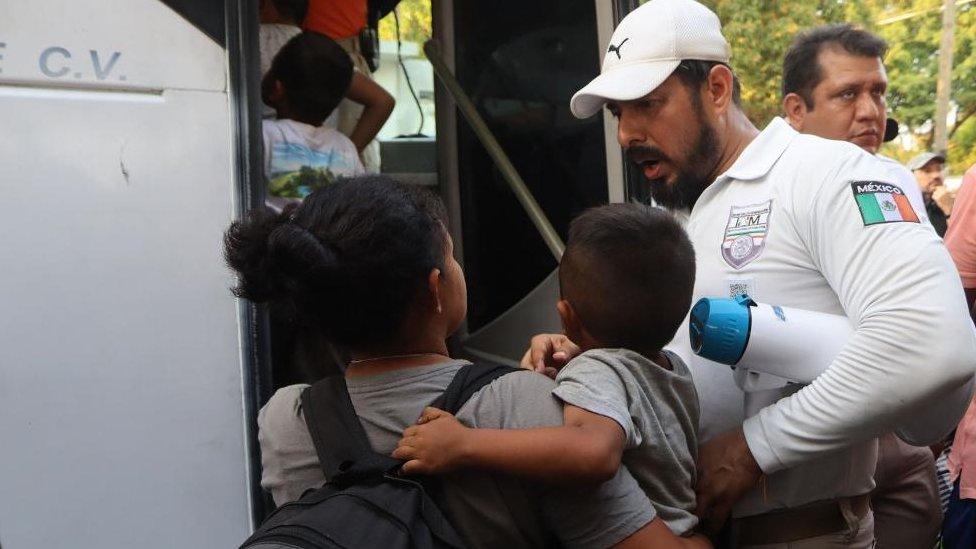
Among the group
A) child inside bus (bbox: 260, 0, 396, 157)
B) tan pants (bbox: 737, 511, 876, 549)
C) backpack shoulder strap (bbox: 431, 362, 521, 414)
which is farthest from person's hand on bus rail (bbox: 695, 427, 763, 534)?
child inside bus (bbox: 260, 0, 396, 157)

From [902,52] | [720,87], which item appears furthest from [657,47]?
[902,52]

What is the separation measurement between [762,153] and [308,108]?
6.56 feet

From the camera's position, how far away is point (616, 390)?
137 centimetres

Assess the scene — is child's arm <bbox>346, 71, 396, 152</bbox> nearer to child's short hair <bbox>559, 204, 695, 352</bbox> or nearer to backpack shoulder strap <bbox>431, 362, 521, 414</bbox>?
child's short hair <bbox>559, 204, 695, 352</bbox>

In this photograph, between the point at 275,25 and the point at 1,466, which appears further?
the point at 275,25

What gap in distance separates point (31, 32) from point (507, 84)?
87.8 inches

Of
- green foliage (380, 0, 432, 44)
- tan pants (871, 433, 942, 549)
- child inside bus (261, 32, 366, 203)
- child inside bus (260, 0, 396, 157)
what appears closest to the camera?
tan pants (871, 433, 942, 549)

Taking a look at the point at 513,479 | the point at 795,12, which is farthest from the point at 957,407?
the point at 795,12

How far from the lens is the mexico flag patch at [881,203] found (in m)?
1.48

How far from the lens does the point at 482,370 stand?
4.50 ft

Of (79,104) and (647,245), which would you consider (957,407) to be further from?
(79,104)

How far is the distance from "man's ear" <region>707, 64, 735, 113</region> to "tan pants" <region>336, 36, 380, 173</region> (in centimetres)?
222

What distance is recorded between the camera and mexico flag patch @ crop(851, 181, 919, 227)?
1.48 meters

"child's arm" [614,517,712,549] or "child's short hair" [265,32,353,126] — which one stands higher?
"child's short hair" [265,32,353,126]
